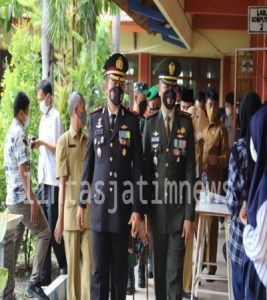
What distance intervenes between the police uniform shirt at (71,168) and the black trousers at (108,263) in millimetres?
426

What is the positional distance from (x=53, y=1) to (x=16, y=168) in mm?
2396

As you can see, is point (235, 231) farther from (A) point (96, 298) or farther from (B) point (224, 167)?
(B) point (224, 167)

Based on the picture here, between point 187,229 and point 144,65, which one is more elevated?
point 144,65

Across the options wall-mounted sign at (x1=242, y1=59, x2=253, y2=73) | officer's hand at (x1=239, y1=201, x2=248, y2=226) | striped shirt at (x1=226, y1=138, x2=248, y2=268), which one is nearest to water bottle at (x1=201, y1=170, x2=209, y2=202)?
striped shirt at (x1=226, y1=138, x2=248, y2=268)

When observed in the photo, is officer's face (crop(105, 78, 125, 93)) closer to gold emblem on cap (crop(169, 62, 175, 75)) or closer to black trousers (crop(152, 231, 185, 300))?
gold emblem on cap (crop(169, 62, 175, 75))

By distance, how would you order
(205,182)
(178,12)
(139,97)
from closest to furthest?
1. (205,182)
2. (139,97)
3. (178,12)

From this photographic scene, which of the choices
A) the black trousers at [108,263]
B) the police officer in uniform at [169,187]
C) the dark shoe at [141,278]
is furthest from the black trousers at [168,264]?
the dark shoe at [141,278]

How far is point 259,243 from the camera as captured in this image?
7.94 feet

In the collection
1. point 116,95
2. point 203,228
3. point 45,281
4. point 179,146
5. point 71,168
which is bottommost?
point 45,281

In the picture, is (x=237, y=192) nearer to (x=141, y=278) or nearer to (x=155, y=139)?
(x=155, y=139)

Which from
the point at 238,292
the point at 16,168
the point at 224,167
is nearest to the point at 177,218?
the point at 238,292

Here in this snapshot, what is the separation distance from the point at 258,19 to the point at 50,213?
3.37 m

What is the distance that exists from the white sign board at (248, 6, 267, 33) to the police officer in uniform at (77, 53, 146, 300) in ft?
10.6

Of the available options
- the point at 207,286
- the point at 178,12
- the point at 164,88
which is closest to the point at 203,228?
the point at 207,286
